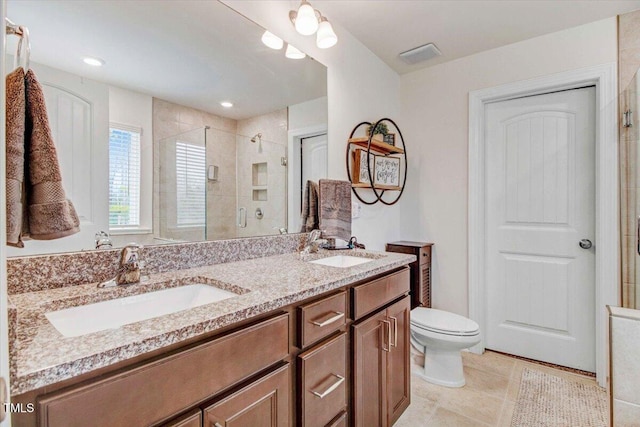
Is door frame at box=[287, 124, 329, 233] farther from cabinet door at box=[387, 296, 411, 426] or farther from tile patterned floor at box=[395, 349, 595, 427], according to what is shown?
tile patterned floor at box=[395, 349, 595, 427]

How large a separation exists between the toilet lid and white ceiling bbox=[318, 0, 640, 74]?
6.53 feet

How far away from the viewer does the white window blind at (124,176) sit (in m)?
1.10

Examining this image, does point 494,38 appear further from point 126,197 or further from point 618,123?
point 126,197

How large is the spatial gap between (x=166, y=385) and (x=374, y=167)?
1.97 metres

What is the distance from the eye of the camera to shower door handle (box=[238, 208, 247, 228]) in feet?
5.06

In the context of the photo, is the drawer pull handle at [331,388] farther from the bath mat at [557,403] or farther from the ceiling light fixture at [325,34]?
the ceiling light fixture at [325,34]

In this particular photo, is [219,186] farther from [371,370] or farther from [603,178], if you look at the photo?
[603,178]

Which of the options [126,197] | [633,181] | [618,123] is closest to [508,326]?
[633,181]

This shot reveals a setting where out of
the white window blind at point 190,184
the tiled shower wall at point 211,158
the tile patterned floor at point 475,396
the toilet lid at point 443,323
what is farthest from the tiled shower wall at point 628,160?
the white window blind at point 190,184

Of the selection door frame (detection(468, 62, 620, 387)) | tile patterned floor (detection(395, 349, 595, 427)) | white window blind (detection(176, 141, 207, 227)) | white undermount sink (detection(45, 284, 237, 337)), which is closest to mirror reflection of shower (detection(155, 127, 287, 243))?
white window blind (detection(176, 141, 207, 227))

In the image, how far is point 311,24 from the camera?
1592 mm

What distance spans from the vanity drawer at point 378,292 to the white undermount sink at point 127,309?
1.67 ft

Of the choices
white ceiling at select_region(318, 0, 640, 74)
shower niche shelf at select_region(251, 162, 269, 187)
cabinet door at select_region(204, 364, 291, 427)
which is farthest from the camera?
white ceiling at select_region(318, 0, 640, 74)

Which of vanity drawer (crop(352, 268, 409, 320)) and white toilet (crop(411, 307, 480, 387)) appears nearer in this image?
vanity drawer (crop(352, 268, 409, 320))
